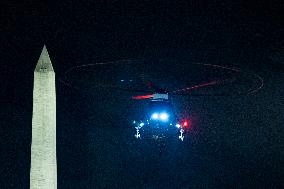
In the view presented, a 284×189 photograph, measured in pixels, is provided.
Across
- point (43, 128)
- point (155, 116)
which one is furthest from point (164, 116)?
point (43, 128)

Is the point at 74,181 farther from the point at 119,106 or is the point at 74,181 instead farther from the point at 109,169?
the point at 119,106

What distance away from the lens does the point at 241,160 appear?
15758 millimetres

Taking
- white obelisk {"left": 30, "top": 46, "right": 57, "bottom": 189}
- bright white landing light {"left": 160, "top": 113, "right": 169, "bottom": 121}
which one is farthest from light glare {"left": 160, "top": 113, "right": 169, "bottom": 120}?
white obelisk {"left": 30, "top": 46, "right": 57, "bottom": 189}

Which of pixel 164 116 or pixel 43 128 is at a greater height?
pixel 43 128

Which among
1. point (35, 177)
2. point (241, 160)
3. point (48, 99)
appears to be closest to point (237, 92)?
point (241, 160)

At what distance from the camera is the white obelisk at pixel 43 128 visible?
15.0m

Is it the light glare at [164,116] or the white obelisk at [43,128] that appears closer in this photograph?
the light glare at [164,116]

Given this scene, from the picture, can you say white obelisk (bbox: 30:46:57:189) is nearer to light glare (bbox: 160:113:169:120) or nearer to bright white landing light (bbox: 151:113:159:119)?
bright white landing light (bbox: 151:113:159:119)

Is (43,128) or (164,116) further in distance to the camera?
(43,128)

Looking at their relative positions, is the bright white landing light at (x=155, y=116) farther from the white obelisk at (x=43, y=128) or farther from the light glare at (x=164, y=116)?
the white obelisk at (x=43, y=128)

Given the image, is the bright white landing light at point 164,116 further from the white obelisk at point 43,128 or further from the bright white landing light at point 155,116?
the white obelisk at point 43,128

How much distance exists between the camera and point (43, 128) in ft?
50.0

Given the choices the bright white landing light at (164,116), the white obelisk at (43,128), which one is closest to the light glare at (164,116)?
the bright white landing light at (164,116)

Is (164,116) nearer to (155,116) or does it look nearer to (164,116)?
(164,116)
